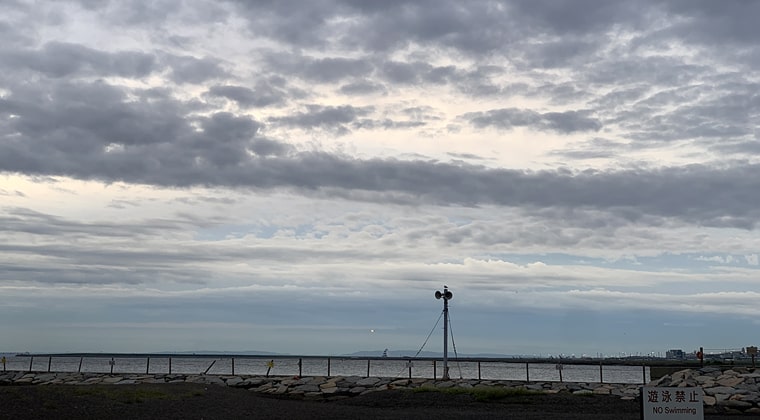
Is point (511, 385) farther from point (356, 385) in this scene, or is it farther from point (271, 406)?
point (271, 406)

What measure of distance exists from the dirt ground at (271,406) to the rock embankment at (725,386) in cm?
216

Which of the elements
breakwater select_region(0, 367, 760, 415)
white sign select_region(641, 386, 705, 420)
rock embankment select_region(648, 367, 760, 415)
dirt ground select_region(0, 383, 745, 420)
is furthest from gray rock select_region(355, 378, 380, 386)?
white sign select_region(641, 386, 705, 420)

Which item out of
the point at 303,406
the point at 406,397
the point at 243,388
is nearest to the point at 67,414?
the point at 303,406

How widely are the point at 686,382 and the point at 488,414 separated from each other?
35.8 ft

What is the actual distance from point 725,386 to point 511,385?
9.54 m

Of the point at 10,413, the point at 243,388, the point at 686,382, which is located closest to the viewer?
the point at 10,413

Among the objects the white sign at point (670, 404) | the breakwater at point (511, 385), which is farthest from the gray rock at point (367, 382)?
the white sign at point (670, 404)

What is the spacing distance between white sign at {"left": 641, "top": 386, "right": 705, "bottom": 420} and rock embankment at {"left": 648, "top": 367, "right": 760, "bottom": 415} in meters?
12.5

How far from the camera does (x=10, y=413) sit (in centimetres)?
1984

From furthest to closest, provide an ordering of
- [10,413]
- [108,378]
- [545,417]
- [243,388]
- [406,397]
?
[108,378]
[243,388]
[406,397]
[545,417]
[10,413]

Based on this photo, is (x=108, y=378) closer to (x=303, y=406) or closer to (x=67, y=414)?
(x=303, y=406)

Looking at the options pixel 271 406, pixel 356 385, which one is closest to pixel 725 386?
pixel 356 385

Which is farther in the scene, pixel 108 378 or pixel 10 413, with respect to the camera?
pixel 108 378

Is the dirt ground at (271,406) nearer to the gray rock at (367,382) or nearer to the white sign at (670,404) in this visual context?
the gray rock at (367,382)
